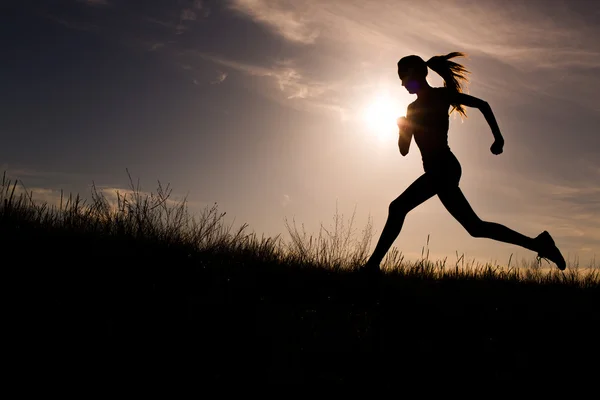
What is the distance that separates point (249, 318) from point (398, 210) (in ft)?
8.84

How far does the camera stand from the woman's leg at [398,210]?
572 cm

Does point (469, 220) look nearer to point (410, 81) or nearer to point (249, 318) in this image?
point (410, 81)

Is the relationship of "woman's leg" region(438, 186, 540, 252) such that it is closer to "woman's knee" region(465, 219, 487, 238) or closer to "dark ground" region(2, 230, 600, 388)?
"woman's knee" region(465, 219, 487, 238)

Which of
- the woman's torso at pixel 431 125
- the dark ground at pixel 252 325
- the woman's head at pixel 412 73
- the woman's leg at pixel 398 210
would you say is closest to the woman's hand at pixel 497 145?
the woman's torso at pixel 431 125

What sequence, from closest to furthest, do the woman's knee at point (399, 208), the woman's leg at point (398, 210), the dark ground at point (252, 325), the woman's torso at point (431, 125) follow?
the dark ground at point (252, 325) → the woman's torso at point (431, 125) → the woman's leg at point (398, 210) → the woman's knee at point (399, 208)

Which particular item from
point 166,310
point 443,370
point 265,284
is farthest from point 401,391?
point 265,284

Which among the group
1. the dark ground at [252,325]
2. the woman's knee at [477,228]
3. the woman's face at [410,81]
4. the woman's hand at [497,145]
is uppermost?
the woman's face at [410,81]

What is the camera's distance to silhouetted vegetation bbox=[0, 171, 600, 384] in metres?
2.94

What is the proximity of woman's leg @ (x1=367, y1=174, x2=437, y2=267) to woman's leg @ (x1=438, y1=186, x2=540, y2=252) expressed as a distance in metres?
0.18

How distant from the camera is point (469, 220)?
575 cm

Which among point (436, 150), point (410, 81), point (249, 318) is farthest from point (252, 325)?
point (410, 81)

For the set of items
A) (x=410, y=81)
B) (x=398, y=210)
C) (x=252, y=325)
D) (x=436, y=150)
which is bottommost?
(x=252, y=325)

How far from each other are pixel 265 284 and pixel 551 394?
2738 mm

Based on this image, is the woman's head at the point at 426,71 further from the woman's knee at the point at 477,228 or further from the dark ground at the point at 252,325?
the dark ground at the point at 252,325
